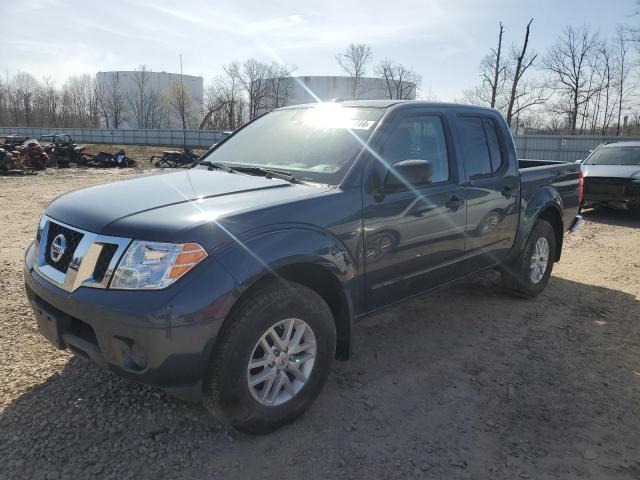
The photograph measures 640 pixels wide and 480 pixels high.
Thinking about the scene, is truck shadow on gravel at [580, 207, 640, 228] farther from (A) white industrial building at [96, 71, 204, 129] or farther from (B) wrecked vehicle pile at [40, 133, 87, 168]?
(A) white industrial building at [96, 71, 204, 129]

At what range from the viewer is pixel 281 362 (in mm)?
2783

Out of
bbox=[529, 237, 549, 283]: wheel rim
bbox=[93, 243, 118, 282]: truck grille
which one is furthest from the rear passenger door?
bbox=[93, 243, 118, 282]: truck grille

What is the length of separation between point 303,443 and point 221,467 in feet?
1.57

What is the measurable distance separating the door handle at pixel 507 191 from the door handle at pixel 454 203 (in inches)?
29.8

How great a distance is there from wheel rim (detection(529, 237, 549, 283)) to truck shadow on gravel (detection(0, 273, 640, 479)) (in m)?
1.10

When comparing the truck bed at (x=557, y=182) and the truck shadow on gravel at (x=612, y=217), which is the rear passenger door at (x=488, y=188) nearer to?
the truck bed at (x=557, y=182)

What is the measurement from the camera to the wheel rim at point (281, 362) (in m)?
2.69

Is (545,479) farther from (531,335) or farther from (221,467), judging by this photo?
(531,335)

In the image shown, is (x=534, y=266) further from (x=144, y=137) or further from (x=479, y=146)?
(x=144, y=137)

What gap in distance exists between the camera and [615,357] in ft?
13.0

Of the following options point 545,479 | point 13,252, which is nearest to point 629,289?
point 545,479

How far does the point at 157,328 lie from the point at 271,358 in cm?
72

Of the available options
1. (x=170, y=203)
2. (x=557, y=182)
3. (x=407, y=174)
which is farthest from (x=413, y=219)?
(x=557, y=182)

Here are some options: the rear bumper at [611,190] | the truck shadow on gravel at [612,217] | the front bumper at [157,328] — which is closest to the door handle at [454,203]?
the front bumper at [157,328]
